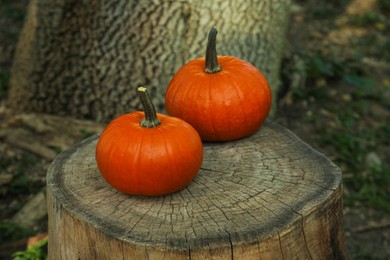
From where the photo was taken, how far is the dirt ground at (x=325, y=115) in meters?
4.32

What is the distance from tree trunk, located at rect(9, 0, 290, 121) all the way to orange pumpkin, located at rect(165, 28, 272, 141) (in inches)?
55.5

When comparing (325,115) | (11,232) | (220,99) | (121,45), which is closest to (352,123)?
(325,115)

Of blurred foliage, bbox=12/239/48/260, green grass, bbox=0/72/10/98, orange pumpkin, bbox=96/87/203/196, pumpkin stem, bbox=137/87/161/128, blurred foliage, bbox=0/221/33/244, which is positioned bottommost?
blurred foliage, bbox=0/221/33/244

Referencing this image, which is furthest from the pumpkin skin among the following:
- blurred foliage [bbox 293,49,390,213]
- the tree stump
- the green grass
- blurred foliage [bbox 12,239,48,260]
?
the green grass

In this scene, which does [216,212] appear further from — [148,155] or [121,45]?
[121,45]

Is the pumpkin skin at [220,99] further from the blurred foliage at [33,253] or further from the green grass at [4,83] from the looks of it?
the green grass at [4,83]

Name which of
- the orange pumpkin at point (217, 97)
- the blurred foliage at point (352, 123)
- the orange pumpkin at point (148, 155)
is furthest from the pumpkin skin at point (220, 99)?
the blurred foliage at point (352, 123)

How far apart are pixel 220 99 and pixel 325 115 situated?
9.08ft

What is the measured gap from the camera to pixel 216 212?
7.88 ft

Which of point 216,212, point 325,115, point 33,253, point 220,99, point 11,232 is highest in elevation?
point 220,99

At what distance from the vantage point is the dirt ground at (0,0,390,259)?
14.2 ft

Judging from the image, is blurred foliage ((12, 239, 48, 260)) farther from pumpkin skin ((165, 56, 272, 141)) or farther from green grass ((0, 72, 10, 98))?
green grass ((0, 72, 10, 98))

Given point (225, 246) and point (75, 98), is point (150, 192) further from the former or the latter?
point (75, 98)

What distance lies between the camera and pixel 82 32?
182 inches
